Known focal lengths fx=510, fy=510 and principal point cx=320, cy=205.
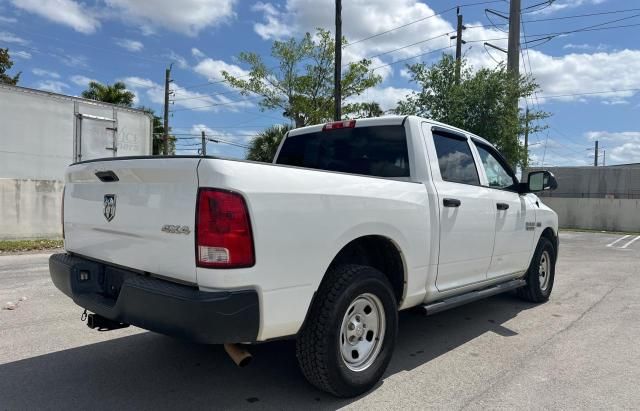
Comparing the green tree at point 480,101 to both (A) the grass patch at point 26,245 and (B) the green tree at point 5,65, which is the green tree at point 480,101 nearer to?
(A) the grass patch at point 26,245

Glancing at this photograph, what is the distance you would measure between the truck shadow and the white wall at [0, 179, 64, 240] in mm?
8775

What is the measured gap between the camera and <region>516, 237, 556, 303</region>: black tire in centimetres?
616

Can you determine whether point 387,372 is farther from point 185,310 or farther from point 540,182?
point 540,182

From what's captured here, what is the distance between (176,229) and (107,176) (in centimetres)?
87

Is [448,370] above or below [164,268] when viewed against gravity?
below

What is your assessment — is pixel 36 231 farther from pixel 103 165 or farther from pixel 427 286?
pixel 427 286

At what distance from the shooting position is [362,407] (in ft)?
10.8

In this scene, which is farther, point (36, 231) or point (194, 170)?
point (36, 231)

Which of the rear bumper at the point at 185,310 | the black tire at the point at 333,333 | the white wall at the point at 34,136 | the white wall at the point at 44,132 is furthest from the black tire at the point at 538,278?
the white wall at the point at 34,136

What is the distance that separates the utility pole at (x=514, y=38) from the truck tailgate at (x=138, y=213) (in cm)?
1811

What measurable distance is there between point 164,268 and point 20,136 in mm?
11909

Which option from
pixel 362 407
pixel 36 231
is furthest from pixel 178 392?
pixel 36 231

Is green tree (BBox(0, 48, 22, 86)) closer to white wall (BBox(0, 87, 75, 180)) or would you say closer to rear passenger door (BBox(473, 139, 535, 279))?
white wall (BBox(0, 87, 75, 180))

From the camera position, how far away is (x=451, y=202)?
4.18m
